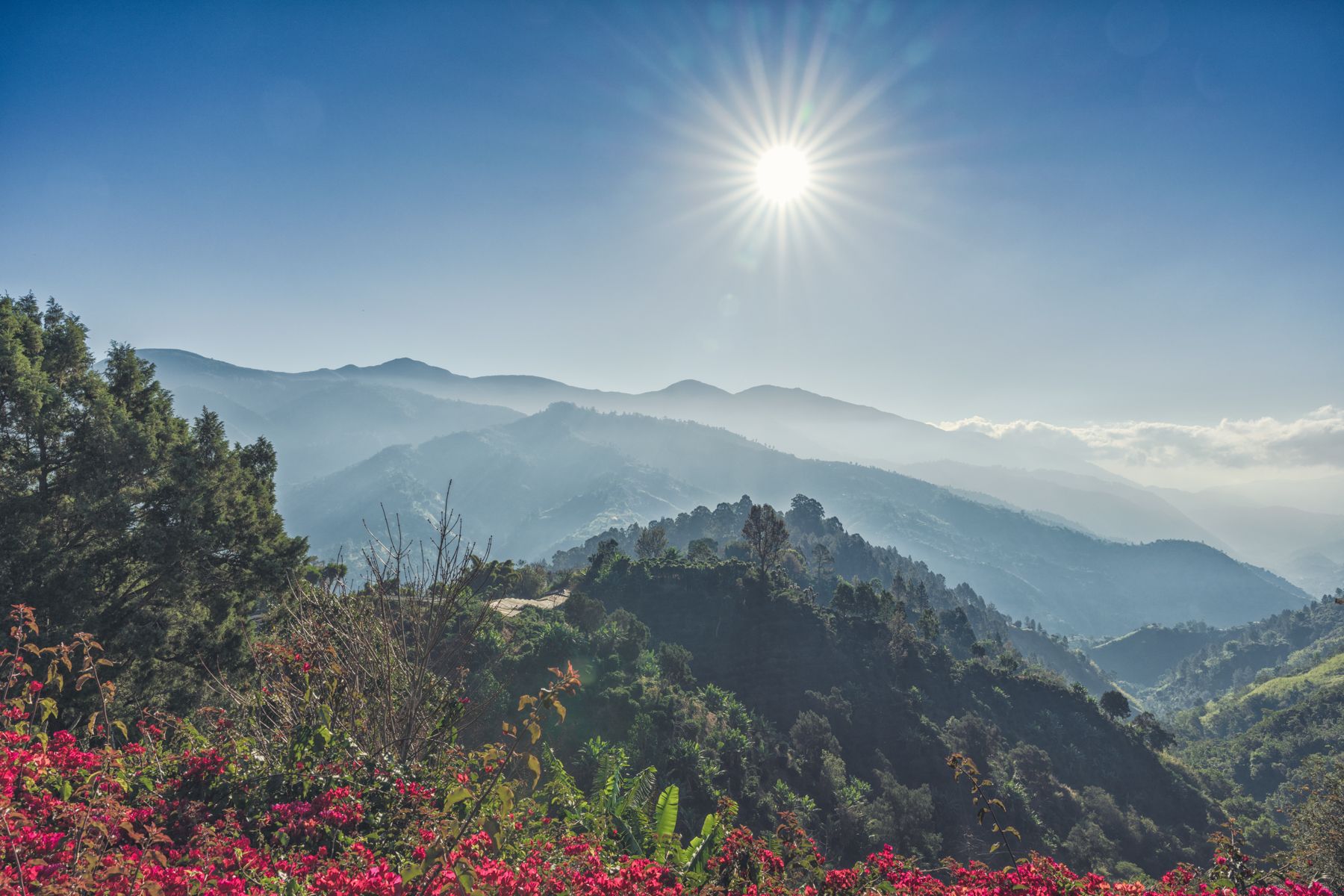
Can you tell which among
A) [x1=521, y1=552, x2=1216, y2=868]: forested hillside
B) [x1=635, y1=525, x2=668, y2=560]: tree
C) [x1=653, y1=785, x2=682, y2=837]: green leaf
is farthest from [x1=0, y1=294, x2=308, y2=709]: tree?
[x1=635, y1=525, x2=668, y2=560]: tree

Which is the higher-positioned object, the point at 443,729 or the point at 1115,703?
the point at 443,729

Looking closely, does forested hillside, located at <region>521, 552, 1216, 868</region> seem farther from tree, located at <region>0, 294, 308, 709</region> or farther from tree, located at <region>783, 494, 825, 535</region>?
tree, located at <region>783, 494, 825, 535</region>

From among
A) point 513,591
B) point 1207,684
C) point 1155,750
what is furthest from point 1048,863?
point 1207,684

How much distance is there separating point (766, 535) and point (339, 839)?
48.0 meters

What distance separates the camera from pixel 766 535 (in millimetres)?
50656

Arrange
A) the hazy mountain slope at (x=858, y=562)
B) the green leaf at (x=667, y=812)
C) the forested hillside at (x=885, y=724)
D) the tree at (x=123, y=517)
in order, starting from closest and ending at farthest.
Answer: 1. the green leaf at (x=667, y=812)
2. the tree at (x=123, y=517)
3. the forested hillside at (x=885, y=724)
4. the hazy mountain slope at (x=858, y=562)

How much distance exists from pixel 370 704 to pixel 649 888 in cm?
350

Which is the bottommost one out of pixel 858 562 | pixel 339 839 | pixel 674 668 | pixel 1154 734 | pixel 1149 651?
pixel 1149 651

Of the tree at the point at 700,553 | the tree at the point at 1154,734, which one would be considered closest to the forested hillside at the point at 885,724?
the tree at the point at 1154,734

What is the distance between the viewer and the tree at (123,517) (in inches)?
462

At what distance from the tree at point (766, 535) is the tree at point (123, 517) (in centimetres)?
3895

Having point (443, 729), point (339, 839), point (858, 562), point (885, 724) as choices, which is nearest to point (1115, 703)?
point (885, 724)

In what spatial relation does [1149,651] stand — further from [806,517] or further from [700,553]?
[700,553]

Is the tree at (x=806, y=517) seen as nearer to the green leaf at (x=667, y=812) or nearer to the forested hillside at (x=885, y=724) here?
the forested hillside at (x=885, y=724)
